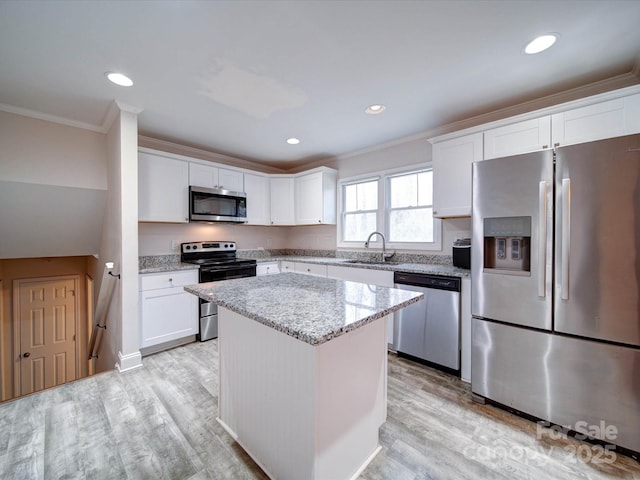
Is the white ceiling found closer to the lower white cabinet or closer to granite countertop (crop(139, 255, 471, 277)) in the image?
granite countertop (crop(139, 255, 471, 277))

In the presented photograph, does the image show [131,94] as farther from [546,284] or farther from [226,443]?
[546,284]

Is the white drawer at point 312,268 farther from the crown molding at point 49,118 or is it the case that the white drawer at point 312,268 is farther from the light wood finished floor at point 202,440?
the crown molding at point 49,118

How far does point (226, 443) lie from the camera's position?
5.26 feet

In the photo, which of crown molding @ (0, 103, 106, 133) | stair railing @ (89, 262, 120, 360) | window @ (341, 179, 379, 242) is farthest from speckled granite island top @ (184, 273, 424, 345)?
crown molding @ (0, 103, 106, 133)

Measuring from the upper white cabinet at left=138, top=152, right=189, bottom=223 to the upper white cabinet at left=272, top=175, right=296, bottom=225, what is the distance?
1.35 m

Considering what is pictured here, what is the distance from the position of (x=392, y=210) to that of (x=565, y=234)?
1.97 metres

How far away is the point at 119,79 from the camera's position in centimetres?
203

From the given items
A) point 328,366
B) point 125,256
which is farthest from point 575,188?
point 125,256

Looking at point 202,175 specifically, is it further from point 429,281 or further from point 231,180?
point 429,281

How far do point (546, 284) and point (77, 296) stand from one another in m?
6.20

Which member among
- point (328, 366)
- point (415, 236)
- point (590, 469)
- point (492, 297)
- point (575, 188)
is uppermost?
point (575, 188)

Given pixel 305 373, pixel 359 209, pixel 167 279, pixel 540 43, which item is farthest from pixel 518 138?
pixel 167 279

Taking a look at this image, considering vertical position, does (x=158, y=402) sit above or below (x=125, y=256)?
below

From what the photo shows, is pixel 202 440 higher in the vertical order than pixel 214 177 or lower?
lower
